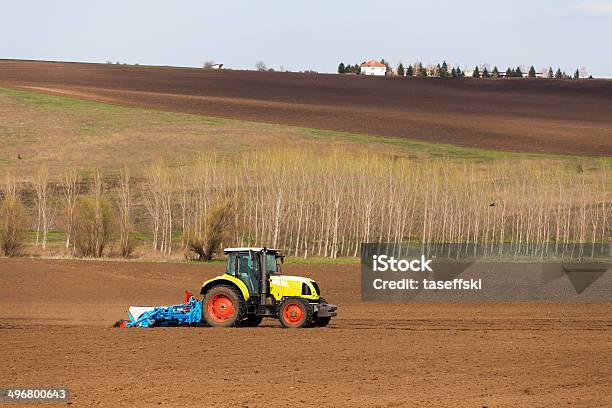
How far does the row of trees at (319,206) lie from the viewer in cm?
5386

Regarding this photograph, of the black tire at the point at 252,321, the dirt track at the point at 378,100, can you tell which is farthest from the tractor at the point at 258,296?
the dirt track at the point at 378,100

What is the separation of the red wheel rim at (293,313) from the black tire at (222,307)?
1.05 meters

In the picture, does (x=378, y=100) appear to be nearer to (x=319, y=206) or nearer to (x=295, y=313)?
(x=319, y=206)

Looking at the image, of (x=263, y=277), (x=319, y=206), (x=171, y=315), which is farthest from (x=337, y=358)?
(x=319, y=206)

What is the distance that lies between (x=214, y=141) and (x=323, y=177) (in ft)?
62.4

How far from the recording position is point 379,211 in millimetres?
63562

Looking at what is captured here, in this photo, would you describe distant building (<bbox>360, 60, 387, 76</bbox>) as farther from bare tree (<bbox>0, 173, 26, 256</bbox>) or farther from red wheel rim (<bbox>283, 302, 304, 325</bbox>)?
red wheel rim (<bbox>283, 302, 304, 325</bbox>)

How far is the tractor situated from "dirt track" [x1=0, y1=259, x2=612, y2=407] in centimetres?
43

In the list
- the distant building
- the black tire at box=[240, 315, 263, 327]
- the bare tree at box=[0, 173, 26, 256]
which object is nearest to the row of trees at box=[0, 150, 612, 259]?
the bare tree at box=[0, 173, 26, 256]

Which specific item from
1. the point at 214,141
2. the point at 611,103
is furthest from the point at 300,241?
the point at 611,103

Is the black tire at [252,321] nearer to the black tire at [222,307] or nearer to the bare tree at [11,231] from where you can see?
the black tire at [222,307]

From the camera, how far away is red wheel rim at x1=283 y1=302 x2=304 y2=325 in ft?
81.9

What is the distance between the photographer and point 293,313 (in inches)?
989

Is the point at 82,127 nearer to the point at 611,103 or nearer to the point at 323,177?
the point at 323,177
